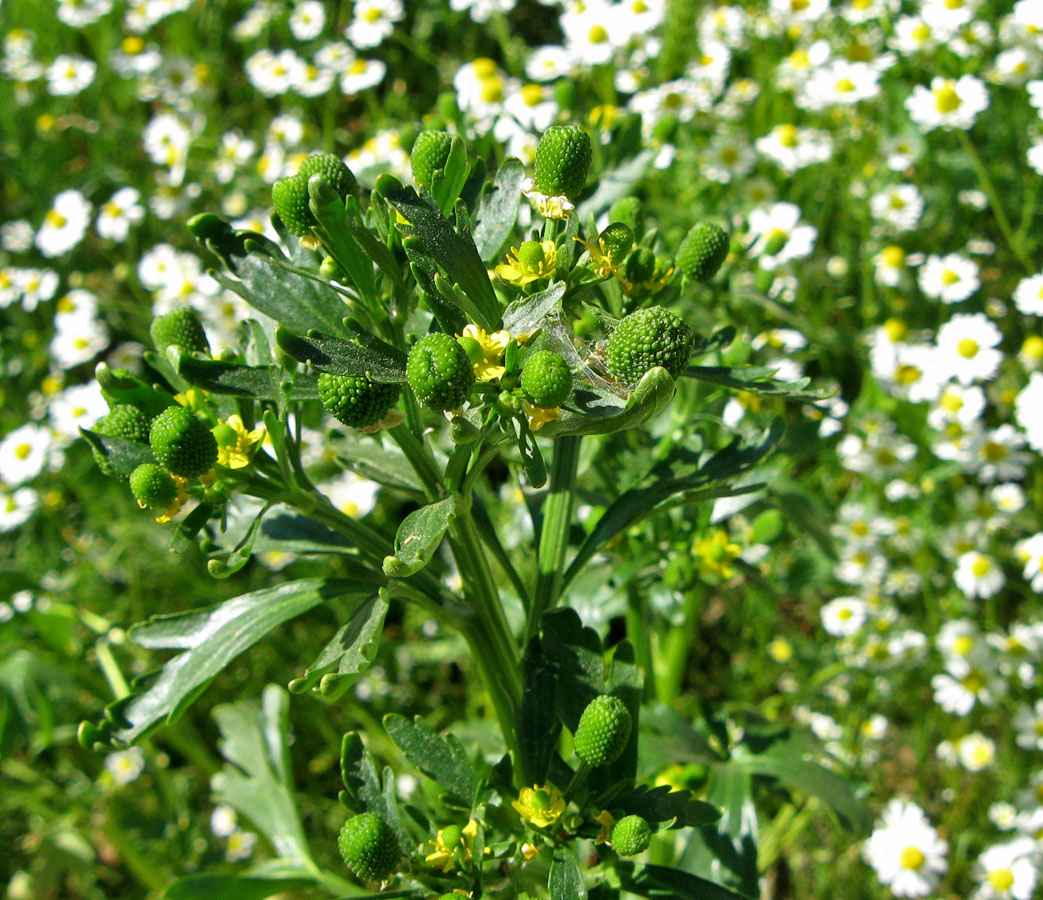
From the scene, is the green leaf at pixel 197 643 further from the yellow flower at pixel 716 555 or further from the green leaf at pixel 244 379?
the yellow flower at pixel 716 555

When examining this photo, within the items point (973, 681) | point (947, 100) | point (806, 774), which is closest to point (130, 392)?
point (806, 774)

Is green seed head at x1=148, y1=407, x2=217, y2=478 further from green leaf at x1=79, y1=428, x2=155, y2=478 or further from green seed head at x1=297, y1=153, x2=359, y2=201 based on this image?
green seed head at x1=297, y1=153, x2=359, y2=201

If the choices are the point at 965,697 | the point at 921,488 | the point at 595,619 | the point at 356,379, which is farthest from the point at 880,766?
the point at 356,379

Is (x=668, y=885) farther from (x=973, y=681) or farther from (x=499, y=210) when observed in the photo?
(x=973, y=681)

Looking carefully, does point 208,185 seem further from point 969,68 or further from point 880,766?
point 880,766

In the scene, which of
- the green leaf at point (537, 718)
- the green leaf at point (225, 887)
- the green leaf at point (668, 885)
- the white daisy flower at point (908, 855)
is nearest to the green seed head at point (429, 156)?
the green leaf at point (537, 718)
